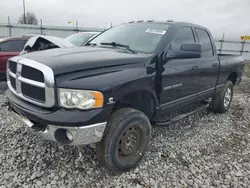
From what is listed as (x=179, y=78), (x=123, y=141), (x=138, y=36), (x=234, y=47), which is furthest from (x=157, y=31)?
(x=234, y=47)

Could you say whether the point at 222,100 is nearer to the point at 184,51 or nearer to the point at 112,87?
the point at 184,51

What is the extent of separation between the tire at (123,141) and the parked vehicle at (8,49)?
198 inches

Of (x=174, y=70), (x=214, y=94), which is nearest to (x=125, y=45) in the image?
(x=174, y=70)

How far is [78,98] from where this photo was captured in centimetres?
226

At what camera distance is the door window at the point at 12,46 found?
21.8ft

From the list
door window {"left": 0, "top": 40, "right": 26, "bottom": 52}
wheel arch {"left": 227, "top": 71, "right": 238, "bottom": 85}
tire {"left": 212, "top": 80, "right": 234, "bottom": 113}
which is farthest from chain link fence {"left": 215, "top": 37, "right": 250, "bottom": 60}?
door window {"left": 0, "top": 40, "right": 26, "bottom": 52}

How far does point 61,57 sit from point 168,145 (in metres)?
2.14

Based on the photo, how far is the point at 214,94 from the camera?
16.4 ft

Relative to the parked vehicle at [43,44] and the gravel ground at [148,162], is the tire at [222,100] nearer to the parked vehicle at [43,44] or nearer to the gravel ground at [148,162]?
the gravel ground at [148,162]

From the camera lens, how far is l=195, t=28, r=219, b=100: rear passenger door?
13.7 ft

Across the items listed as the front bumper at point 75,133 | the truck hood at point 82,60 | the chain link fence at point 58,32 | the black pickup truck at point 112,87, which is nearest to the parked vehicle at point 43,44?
the black pickup truck at point 112,87

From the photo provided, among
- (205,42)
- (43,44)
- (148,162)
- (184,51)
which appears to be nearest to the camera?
(148,162)

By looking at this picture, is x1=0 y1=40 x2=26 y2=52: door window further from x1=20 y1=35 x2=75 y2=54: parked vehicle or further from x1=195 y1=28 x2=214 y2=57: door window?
x1=195 y1=28 x2=214 y2=57: door window

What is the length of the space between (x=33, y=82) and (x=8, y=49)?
5.08 m
